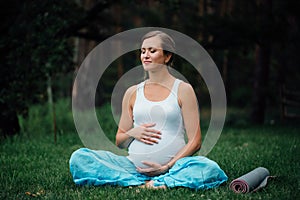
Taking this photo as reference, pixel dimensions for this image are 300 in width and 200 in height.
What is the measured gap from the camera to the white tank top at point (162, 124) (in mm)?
3688

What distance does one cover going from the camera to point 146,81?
3.97 meters

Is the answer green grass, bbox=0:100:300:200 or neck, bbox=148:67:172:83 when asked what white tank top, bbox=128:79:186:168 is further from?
green grass, bbox=0:100:300:200

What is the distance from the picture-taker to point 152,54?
3.72 metres

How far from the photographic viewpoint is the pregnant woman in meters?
3.63

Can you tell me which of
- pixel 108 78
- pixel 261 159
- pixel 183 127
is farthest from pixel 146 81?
pixel 108 78

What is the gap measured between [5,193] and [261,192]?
6.68 ft

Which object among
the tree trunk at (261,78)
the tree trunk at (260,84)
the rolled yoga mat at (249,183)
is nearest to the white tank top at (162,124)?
the rolled yoga mat at (249,183)

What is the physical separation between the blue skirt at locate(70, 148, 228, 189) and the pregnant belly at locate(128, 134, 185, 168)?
0.13 metres

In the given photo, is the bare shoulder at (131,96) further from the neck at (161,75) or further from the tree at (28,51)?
the tree at (28,51)

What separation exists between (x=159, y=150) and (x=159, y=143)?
63 millimetres

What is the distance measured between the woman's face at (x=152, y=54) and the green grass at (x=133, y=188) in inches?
41.2

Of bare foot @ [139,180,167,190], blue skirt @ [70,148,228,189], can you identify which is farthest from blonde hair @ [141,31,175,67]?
bare foot @ [139,180,167,190]

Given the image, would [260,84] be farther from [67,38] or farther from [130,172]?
[130,172]

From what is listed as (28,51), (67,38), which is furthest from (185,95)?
(67,38)
